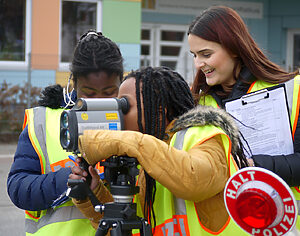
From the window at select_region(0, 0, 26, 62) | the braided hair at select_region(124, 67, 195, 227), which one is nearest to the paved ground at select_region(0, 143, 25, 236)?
the braided hair at select_region(124, 67, 195, 227)

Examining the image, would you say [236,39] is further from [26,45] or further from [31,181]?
[26,45]

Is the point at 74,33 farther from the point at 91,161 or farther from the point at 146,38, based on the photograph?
the point at 91,161

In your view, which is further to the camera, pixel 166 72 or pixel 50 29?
pixel 50 29

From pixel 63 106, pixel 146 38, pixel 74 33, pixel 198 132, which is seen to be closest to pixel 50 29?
pixel 74 33

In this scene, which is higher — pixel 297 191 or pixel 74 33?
pixel 74 33

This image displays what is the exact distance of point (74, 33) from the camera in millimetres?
11703

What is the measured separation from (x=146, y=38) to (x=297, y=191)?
40.9 feet

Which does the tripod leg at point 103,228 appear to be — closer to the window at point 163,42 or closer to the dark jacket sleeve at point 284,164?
the dark jacket sleeve at point 284,164

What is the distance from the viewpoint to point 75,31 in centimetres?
1171

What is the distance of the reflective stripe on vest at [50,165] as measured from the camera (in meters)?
1.92

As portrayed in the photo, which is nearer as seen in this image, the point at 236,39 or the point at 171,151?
the point at 171,151

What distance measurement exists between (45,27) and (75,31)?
97cm

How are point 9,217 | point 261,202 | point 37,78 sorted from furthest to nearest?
point 37,78 < point 9,217 < point 261,202

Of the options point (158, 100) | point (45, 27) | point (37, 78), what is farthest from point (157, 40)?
point (158, 100)
